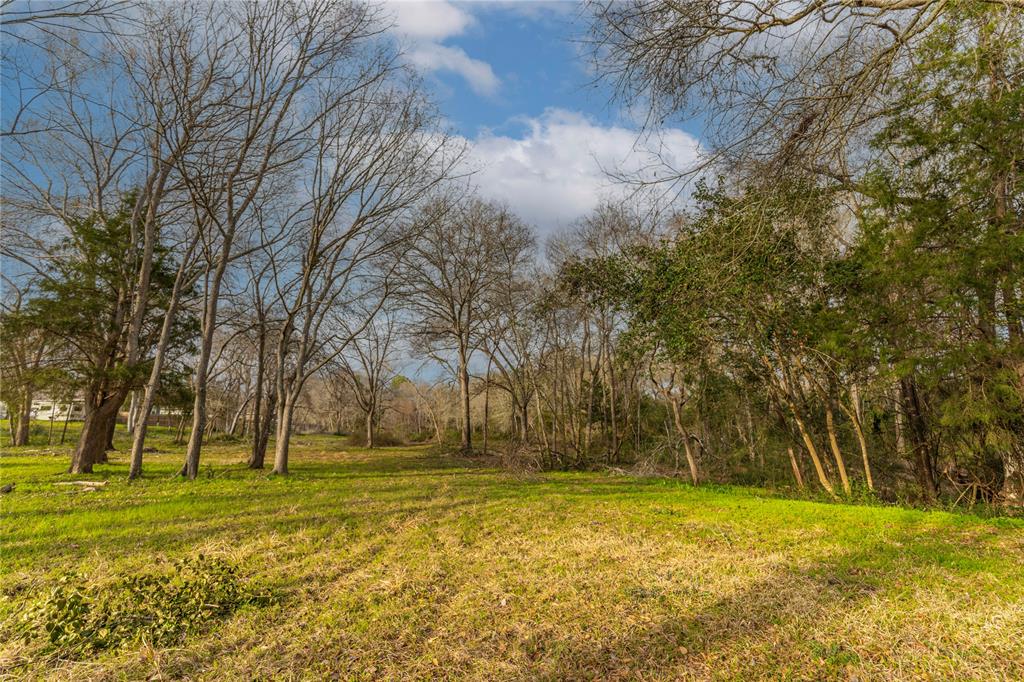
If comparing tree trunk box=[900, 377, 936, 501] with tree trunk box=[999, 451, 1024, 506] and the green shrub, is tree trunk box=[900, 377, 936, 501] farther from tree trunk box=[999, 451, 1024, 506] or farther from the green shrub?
the green shrub

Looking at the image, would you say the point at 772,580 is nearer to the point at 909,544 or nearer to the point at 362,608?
the point at 909,544

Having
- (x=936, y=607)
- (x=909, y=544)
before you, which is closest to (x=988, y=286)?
(x=909, y=544)

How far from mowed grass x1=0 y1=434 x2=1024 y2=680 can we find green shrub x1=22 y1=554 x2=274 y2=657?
0.14 metres

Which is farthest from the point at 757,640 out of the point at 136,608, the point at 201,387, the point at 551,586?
the point at 201,387

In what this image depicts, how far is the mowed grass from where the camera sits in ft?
9.20

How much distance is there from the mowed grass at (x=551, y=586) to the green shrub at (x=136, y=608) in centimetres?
14

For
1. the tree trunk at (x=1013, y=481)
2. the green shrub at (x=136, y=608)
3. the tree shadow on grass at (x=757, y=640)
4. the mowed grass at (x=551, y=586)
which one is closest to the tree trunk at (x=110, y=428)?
the mowed grass at (x=551, y=586)

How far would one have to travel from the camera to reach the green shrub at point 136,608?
3.09 meters

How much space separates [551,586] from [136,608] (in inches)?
127

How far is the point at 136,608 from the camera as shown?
351 centimetres

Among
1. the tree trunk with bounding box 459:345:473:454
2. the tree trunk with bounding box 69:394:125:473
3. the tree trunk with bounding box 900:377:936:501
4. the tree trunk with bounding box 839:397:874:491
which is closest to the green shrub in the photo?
the tree trunk with bounding box 69:394:125:473

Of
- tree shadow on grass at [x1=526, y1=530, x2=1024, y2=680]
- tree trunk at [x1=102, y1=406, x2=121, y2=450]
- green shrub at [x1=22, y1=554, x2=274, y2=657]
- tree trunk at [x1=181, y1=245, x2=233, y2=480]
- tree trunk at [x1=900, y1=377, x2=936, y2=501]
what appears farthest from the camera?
tree trunk at [x1=102, y1=406, x2=121, y2=450]

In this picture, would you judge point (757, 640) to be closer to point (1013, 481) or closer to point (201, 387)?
point (1013, 481)

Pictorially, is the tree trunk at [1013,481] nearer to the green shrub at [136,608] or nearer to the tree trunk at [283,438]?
the green shrub at [136,608]
